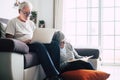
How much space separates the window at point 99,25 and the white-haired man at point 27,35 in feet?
9.36

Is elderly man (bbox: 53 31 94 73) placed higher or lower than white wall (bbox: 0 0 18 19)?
lower

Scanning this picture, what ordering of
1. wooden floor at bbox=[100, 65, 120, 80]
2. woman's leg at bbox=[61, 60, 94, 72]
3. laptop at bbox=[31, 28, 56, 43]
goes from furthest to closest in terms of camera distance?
wooden floor at bbox=[100, 65, 120, 80], laptop at bbox=[31, 28, 56, 43], woman's leg at bbox=[61, 60, 94, 72]

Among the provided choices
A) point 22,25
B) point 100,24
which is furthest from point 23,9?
point 100,24

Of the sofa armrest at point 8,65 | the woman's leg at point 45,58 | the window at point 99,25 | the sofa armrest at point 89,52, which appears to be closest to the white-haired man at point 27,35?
the woman's leg at point 45,58

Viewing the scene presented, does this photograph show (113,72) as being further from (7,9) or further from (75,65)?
(7,9)

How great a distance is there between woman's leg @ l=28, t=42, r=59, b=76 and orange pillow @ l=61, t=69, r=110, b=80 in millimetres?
164

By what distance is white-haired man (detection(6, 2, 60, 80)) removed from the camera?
238 cm

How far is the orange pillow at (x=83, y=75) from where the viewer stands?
2418 millimetres

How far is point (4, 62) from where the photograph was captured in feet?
6.31

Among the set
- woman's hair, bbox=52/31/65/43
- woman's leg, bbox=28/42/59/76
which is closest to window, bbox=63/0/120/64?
woman's hair, bbox=52/31/65/43

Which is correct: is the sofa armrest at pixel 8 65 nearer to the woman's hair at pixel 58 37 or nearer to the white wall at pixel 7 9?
Answer: the woman's hair at pixel 58 37

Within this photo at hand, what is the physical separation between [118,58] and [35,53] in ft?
12.2

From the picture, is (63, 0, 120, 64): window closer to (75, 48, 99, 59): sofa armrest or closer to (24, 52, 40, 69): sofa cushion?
(75, 48, 99, 59): sofa armrest

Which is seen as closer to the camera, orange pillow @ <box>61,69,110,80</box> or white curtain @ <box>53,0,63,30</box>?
orange pillow @ <box>61,69,110,80</box>
